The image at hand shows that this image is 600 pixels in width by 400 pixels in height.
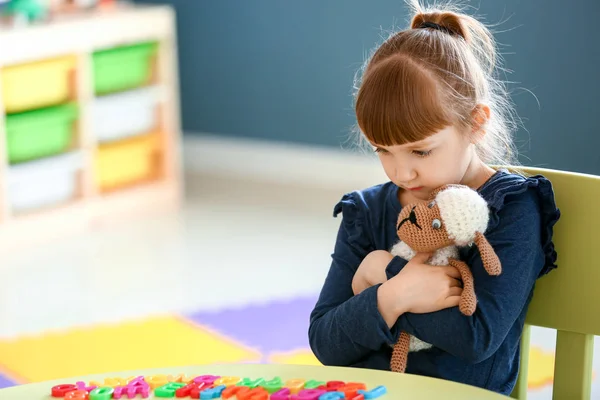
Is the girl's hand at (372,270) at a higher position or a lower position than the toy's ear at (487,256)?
lower

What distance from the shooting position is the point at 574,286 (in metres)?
1.04

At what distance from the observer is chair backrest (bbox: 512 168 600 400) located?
1.03 metres

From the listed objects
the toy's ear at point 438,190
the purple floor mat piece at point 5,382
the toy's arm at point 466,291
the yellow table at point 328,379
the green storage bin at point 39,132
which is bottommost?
the purple floor mat piece at point 5,382

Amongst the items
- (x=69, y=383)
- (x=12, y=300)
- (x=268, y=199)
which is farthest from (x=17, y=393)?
(x=268, y=199)

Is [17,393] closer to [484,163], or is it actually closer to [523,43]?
[484,163]

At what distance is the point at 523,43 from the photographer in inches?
116

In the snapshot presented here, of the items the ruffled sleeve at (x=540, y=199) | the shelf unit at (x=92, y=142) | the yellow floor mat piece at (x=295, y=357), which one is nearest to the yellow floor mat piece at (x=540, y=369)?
the yellow floor mat piece at (x=295, y=357)

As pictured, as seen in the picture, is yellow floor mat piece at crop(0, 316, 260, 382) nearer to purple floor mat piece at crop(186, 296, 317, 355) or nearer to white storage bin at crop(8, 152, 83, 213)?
purple floor mat piece at crop(186, 296, 317, 355)

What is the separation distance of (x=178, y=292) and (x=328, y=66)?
1212 millimetres

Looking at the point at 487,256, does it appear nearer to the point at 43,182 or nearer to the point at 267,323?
the point at 267,323

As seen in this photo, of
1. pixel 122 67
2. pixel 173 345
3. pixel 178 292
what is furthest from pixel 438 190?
pixel 122 67

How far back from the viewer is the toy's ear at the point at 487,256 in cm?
95

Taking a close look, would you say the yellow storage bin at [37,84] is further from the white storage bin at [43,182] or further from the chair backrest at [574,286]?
the chair backrest at [574,286]

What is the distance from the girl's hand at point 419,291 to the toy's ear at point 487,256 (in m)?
0.05
